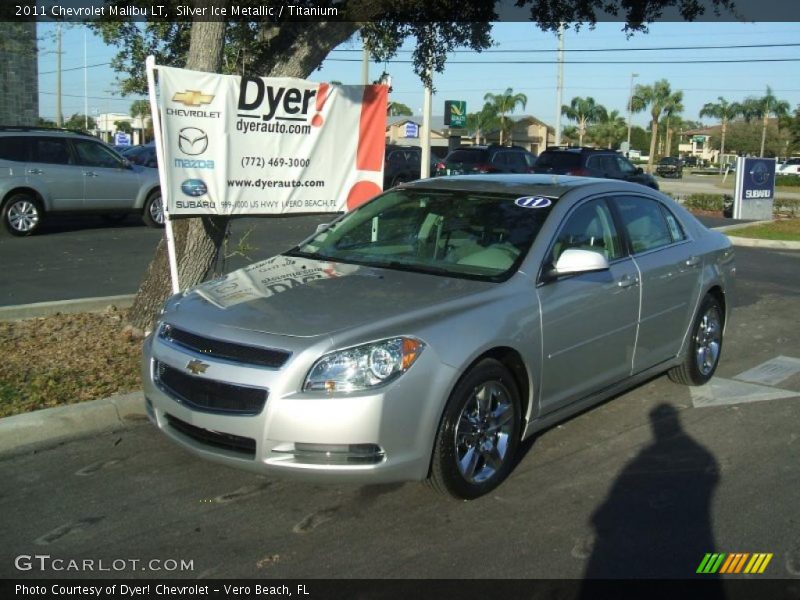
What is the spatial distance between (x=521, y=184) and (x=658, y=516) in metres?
2.31

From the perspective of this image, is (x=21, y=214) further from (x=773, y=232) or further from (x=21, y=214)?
(x=773, y=232)

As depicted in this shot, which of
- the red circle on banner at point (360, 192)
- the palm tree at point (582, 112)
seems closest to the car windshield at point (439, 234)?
the red circle on banner at point (360, 192)

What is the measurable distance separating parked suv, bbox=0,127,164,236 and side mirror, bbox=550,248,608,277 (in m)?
9.88

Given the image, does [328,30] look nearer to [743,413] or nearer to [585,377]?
[585,377]

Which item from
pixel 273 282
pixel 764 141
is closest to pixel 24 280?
pixel 273 282

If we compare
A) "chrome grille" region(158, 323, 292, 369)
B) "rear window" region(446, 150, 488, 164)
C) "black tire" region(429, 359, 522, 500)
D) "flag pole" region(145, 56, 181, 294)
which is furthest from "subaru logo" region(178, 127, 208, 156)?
"rear window" region(446, 150, 488, 164)

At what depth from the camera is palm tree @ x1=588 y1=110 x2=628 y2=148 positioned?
84.4 m

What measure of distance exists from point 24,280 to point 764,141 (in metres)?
88.0

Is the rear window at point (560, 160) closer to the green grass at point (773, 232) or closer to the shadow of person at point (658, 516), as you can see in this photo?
the green grass at point (773, 232)

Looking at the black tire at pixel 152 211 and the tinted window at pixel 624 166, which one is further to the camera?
the tinted window at pixel 624 166

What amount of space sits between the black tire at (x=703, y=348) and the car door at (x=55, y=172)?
450 inches

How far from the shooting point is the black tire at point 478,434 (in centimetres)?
400

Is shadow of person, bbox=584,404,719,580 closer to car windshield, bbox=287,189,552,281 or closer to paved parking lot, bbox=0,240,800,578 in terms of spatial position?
paved parking lot, bbox=0,240,800,578

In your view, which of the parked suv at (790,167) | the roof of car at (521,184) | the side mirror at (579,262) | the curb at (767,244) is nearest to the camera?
the side mirror at (579,262)
